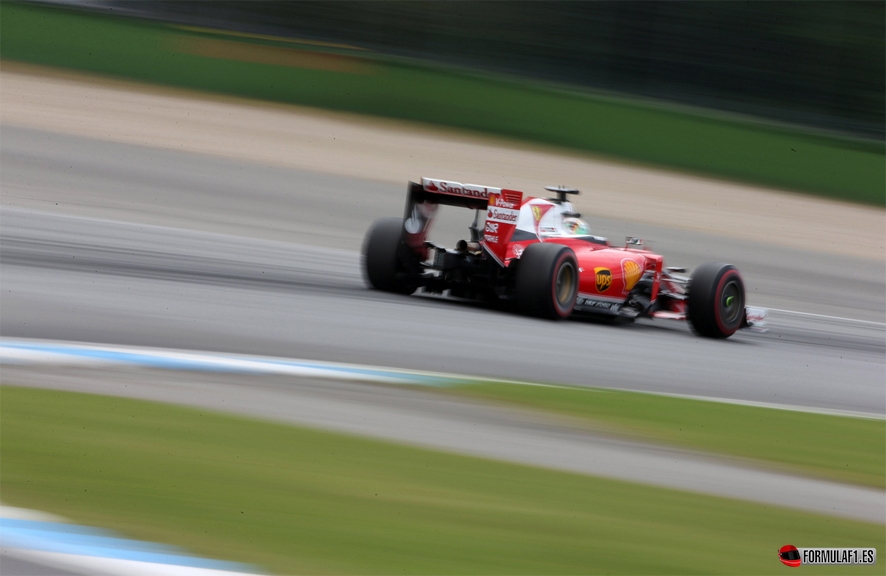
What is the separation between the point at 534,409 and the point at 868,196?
17.0m

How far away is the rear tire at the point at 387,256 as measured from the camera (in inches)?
396

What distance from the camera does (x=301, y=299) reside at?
930cm

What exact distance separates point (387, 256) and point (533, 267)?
137 cm

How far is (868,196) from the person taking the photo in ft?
70.5

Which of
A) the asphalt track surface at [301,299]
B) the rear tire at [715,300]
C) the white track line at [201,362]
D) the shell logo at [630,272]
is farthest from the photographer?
the rear tire at [715,300]

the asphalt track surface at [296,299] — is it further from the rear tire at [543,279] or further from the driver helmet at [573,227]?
the driver helmet at [573,227]

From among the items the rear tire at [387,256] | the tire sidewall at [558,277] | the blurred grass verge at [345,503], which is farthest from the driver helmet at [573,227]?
the blurred grass verge at [345,503]

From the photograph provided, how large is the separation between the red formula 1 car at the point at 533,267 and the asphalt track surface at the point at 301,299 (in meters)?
0.21

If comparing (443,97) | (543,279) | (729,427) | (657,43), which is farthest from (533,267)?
Result: (657,43)

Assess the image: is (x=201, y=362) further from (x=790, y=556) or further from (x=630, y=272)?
(x=630, y=272)

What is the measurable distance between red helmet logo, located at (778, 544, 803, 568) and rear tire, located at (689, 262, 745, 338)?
6.13 metres

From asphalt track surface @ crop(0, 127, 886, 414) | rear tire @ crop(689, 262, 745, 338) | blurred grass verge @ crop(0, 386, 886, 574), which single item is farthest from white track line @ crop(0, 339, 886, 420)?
rear tire @ crop(689, 262, 745, 338)

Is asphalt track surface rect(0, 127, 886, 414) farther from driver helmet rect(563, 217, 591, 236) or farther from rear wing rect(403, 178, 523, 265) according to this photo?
driver helmet rect(563, 217, 591, 236)

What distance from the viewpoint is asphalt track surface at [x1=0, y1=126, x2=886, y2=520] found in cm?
747
